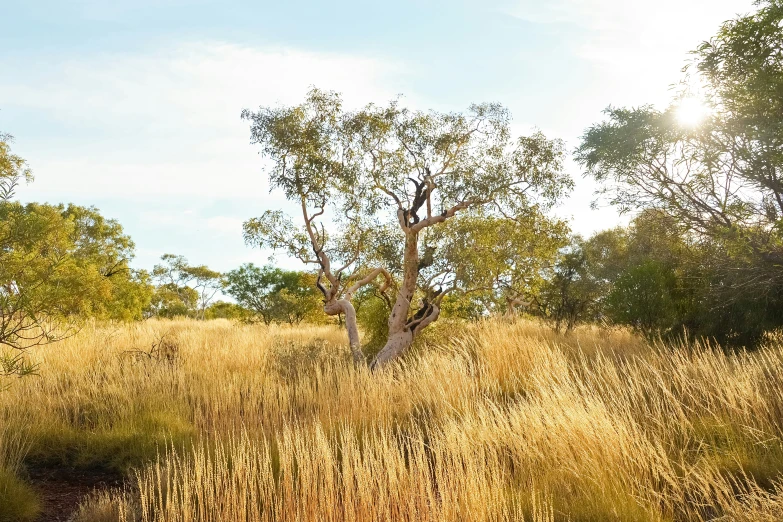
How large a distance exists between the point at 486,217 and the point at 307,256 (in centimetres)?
403

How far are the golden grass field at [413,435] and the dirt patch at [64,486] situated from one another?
5.8 inches

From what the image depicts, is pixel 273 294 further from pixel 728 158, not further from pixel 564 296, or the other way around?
pixel 728 158

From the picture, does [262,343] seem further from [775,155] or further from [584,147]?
[775,155]

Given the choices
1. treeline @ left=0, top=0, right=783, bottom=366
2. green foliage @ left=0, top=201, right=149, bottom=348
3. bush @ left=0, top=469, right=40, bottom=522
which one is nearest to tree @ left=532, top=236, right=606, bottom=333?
treeline @ left=0, top=0, right=783, bottom=366

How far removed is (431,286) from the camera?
40.9 feet

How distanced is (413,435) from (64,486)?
365 centimetres

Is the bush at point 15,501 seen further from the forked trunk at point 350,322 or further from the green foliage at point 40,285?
the forked trunk at point 350,322

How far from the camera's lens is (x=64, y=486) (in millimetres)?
6016

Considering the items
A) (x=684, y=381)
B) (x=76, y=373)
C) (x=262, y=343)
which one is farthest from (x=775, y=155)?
(x=76, y=373)

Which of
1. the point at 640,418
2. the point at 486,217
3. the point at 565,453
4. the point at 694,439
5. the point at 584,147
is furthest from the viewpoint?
the point at 486,217

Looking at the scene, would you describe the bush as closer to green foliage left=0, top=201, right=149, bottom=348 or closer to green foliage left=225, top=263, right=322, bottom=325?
green foliage left=0, top=201, right=149, bottom=348

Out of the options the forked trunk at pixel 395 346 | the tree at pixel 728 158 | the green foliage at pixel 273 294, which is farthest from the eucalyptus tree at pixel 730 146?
the green foliage at pixel 273 294

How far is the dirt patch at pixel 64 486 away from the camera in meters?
5.31

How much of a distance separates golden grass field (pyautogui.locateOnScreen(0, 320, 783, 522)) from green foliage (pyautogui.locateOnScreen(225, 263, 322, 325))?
14.1 metres
